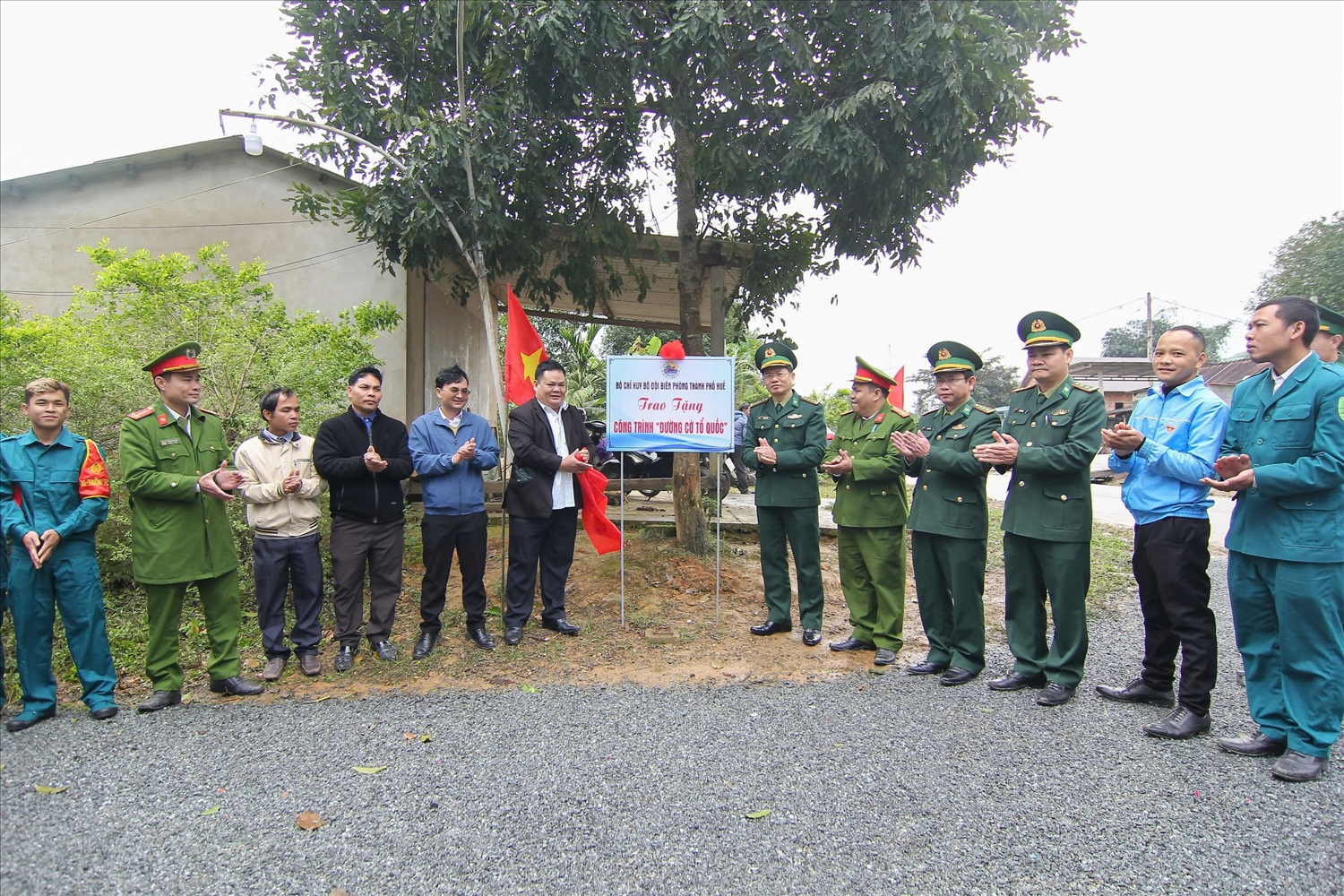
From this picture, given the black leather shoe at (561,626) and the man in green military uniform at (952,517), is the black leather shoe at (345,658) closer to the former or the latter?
the black leather shoe at (561,626)

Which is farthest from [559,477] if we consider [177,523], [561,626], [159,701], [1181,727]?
[1181,727]

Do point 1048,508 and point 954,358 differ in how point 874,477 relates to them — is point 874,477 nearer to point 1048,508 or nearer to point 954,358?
point 954,358

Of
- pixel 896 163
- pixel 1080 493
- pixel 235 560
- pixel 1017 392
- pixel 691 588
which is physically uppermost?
pixel 896 163

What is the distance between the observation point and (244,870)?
234 cm

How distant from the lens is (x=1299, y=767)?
294cm

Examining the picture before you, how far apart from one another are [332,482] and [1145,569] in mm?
4413

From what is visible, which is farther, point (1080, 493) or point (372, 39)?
point (372, 39)

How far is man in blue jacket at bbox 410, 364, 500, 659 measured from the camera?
466 centimetres

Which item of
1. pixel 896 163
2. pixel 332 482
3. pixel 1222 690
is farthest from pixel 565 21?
pixel 1222 690

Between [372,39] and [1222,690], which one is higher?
[372,39]

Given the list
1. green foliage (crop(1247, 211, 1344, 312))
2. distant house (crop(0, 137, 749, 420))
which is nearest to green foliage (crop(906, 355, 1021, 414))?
green foliage (crop(1247, 211, 1344, 312))

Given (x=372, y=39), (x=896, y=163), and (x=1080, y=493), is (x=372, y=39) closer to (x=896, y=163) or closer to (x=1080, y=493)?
(x=896, y=163)

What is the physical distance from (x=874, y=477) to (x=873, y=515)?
0.85ft

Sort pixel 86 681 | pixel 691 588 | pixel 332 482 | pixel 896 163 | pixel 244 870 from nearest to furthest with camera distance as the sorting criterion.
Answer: pixel 244 870 → pixel 86 681 → pixel 332 482 → pixel 896 163 → pixel 691 588
